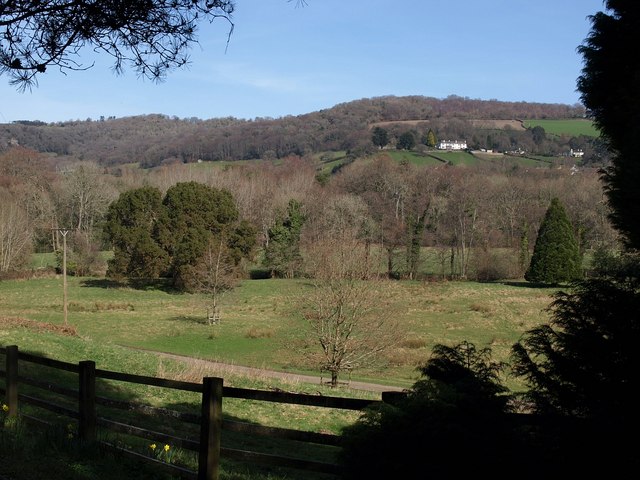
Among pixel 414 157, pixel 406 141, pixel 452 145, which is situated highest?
pixel 406 141

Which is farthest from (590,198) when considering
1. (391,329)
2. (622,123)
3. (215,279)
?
(622,123)

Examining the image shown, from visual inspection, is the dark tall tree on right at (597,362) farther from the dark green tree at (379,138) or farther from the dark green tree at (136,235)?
the dark green tree at (379,138)

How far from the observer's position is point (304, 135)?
152000 millimetres

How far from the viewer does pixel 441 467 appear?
363 centimetres

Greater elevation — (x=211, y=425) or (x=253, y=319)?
(x=211, y=425)

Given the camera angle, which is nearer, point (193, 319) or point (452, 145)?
point (193, 319)

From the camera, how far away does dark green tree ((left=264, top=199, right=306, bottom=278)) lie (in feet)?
229

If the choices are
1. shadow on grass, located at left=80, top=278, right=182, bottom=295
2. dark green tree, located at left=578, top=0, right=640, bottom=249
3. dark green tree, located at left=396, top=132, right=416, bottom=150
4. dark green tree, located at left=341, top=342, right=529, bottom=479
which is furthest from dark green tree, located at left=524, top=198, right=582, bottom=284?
dark green tree, located at left=396, top=132, right=416, bottom=150

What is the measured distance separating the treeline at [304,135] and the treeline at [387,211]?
44.3 metres

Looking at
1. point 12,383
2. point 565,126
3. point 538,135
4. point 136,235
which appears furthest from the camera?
point 565,126

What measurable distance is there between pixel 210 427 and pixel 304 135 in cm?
14883

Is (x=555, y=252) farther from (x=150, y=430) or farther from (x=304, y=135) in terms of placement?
(x=304, y=135)

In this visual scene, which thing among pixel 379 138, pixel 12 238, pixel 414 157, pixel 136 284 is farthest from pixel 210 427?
pixel 379 138

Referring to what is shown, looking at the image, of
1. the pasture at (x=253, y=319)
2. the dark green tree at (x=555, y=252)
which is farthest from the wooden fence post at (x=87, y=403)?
the dark green tree at (x=555, y=252)
